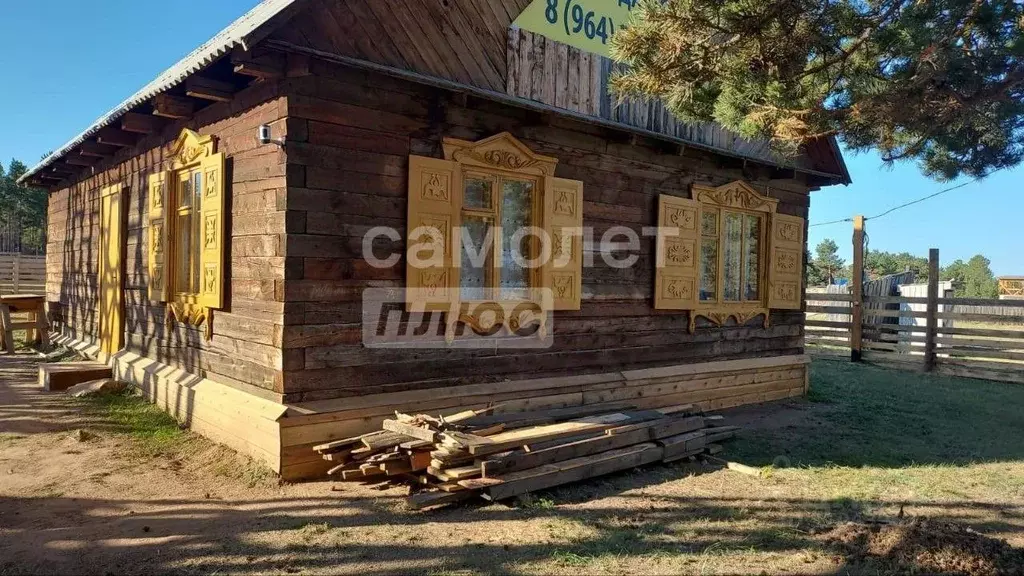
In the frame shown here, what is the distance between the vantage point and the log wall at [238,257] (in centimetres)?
551

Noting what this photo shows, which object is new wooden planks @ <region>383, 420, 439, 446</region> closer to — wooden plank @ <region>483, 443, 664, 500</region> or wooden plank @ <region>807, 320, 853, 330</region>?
wooden plank @ <region>483, 443, 664, 500</region>

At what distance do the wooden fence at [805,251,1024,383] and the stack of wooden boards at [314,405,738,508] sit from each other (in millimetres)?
9060

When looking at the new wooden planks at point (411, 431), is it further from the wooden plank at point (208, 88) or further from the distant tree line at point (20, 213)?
the distant tree line at point (20, 213)

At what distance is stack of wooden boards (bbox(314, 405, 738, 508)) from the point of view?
5.09 meters

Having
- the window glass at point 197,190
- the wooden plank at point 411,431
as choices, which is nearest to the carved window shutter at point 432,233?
the wooden plank at point 411,431

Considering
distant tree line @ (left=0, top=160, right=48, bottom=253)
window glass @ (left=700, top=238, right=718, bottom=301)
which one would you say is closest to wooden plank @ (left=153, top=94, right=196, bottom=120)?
window glass @ (left=700, top=238, right=718, bottom=301)

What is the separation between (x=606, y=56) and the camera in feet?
26.0

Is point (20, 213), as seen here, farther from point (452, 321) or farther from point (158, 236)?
point (452, 321)

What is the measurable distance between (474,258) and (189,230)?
339 centimetres

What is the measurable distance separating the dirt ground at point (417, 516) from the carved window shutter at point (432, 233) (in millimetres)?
1774

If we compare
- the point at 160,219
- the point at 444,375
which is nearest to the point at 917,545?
the point at 444,375

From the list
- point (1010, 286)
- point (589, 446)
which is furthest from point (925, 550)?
point (1010, 286)

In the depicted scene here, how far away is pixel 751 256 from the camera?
385 inches

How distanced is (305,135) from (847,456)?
6.29m
